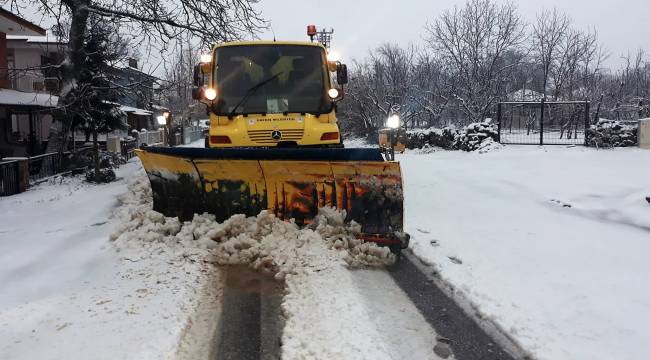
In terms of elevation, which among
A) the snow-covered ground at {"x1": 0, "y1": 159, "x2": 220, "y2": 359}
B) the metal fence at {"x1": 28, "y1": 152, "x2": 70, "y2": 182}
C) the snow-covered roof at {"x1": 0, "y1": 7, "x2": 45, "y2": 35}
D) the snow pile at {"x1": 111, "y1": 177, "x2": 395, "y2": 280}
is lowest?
the snow-covered ground at {"x1": 0, "y1": 159, "x2": 220, "y2": 359}

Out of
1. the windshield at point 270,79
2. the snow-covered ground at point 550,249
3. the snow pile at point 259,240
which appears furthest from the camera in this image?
the windshield at point 270,79

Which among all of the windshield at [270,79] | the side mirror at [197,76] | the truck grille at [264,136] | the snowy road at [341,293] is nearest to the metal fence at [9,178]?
the snowy road at [341,293]

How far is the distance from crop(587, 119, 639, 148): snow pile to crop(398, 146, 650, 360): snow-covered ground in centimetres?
477

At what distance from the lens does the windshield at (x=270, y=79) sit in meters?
7.13

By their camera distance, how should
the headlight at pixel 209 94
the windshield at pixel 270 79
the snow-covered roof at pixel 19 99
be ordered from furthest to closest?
the snow-covered roof at pixel 19 99
the windshield at pixel 270 79
the headlight at pixel 209 94

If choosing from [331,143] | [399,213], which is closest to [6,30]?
[331,143]

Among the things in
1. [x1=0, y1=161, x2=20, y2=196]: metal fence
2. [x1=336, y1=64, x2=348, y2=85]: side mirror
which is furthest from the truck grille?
[x1=0, y1=161, x2=20, y2=196]: metal fence

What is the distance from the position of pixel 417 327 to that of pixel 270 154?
2.66 m

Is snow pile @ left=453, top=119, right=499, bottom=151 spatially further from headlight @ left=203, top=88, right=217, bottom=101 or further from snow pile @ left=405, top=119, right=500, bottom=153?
headlight @ left=203, top=88, right=217, bottom=101

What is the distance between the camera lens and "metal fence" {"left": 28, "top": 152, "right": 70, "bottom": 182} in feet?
44.0

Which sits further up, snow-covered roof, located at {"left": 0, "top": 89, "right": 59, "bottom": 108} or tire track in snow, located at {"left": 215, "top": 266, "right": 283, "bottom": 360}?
snow-covered roof, located at {"left": 0, "top": 89, "right": 59, "bottom": 108}

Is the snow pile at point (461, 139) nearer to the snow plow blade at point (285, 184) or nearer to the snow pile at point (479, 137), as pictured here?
the snow pile at point (479, 137)

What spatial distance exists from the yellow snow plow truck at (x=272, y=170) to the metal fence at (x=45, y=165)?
872 centimetres

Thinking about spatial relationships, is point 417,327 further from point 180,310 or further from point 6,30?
point 6,30
